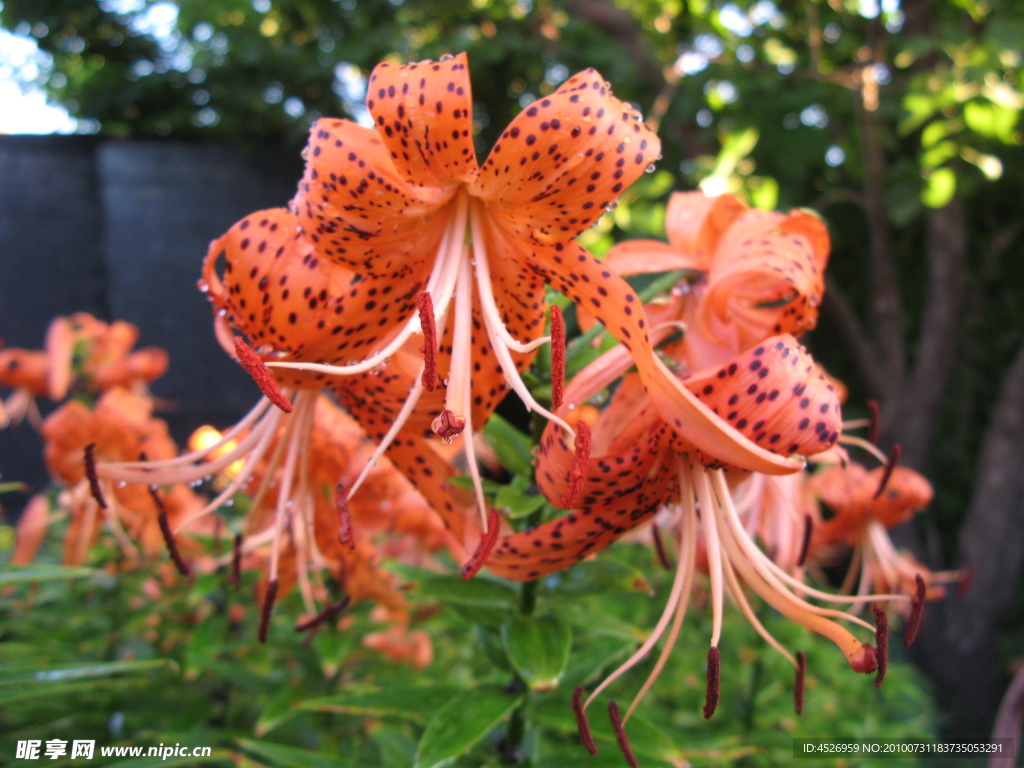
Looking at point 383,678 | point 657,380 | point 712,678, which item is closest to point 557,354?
point 657,380

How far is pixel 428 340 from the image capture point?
588mm

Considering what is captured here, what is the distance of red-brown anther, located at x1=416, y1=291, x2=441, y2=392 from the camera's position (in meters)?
0.58

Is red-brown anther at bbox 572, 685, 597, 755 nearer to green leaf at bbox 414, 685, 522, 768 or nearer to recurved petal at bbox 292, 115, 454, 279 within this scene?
green leaf at bbox 414, 685, 522, 768

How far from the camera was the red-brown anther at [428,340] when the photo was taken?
1.91 feet

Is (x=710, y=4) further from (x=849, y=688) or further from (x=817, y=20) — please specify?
(x=849, y=688)

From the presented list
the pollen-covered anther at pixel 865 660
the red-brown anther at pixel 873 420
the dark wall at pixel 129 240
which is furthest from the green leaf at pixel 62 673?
the dark wall at pixel 129 240

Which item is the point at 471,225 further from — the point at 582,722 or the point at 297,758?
the point at 297,758

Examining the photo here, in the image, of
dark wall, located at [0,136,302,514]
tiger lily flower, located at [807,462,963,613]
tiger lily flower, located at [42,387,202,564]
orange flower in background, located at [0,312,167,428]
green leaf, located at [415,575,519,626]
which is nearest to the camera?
green leaf, located at [415,575,519,626]

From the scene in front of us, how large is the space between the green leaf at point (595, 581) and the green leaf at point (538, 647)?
30mm

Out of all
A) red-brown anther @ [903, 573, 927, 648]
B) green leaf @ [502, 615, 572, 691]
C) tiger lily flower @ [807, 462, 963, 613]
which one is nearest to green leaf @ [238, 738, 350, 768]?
green leaf @ [502, 615, 572, 691]

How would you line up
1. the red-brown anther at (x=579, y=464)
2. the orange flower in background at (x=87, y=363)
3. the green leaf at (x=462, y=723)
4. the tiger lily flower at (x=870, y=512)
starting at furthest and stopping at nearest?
the orange flower in background at (x=87, y=363) < the tiger lily flower at (x=870, y=512) < the green leaf at (x=462, y=723) < the red-brown anther at (x=579, y=464)

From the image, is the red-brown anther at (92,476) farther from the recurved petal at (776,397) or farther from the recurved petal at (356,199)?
the recurved petal at (776,397)

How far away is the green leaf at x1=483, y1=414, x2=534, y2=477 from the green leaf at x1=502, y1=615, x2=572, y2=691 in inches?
6.0

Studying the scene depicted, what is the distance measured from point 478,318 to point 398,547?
862 mm
